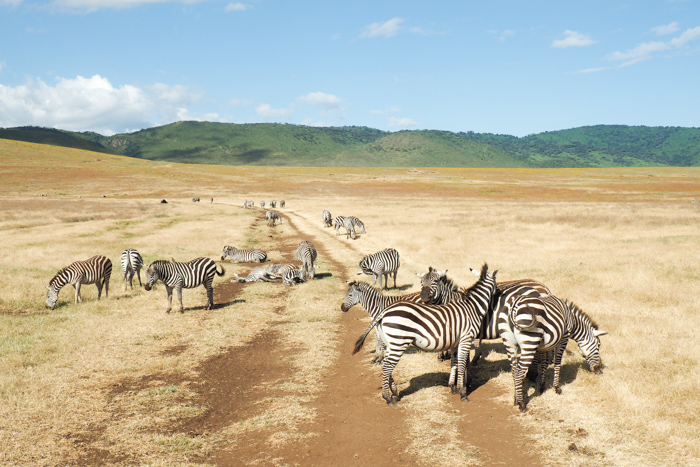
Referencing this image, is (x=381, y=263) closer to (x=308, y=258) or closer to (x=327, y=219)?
(x=308, y=258)

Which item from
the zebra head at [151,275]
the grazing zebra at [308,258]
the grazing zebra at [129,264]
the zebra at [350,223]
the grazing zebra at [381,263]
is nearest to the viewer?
the zebra head at [151,275]

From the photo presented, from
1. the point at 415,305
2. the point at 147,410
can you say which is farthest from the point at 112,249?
the point at 415,305

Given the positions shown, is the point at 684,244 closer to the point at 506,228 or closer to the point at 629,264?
the point at 629,264

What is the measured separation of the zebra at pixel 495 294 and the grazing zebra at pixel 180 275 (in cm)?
820

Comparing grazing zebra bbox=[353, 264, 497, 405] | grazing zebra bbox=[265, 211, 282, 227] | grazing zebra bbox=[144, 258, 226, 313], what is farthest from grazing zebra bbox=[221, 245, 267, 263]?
grazing zebra bbox=[353, 264, 497, 405]

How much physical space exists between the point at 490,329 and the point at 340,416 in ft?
12.9

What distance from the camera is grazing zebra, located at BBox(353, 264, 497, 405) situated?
9.32 meters

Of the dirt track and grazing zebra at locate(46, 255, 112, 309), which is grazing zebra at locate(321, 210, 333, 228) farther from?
the dirt track

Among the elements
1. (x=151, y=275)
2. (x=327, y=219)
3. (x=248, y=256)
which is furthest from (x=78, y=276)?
(x=327, y=219)

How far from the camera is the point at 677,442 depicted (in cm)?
757

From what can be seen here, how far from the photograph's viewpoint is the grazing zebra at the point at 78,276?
55.5ft

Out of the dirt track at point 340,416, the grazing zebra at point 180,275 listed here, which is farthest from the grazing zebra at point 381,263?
the grazing zebra at point 180,275

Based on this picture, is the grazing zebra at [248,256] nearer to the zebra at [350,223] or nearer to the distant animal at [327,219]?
the zebra at [350,223]

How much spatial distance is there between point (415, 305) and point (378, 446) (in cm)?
285
